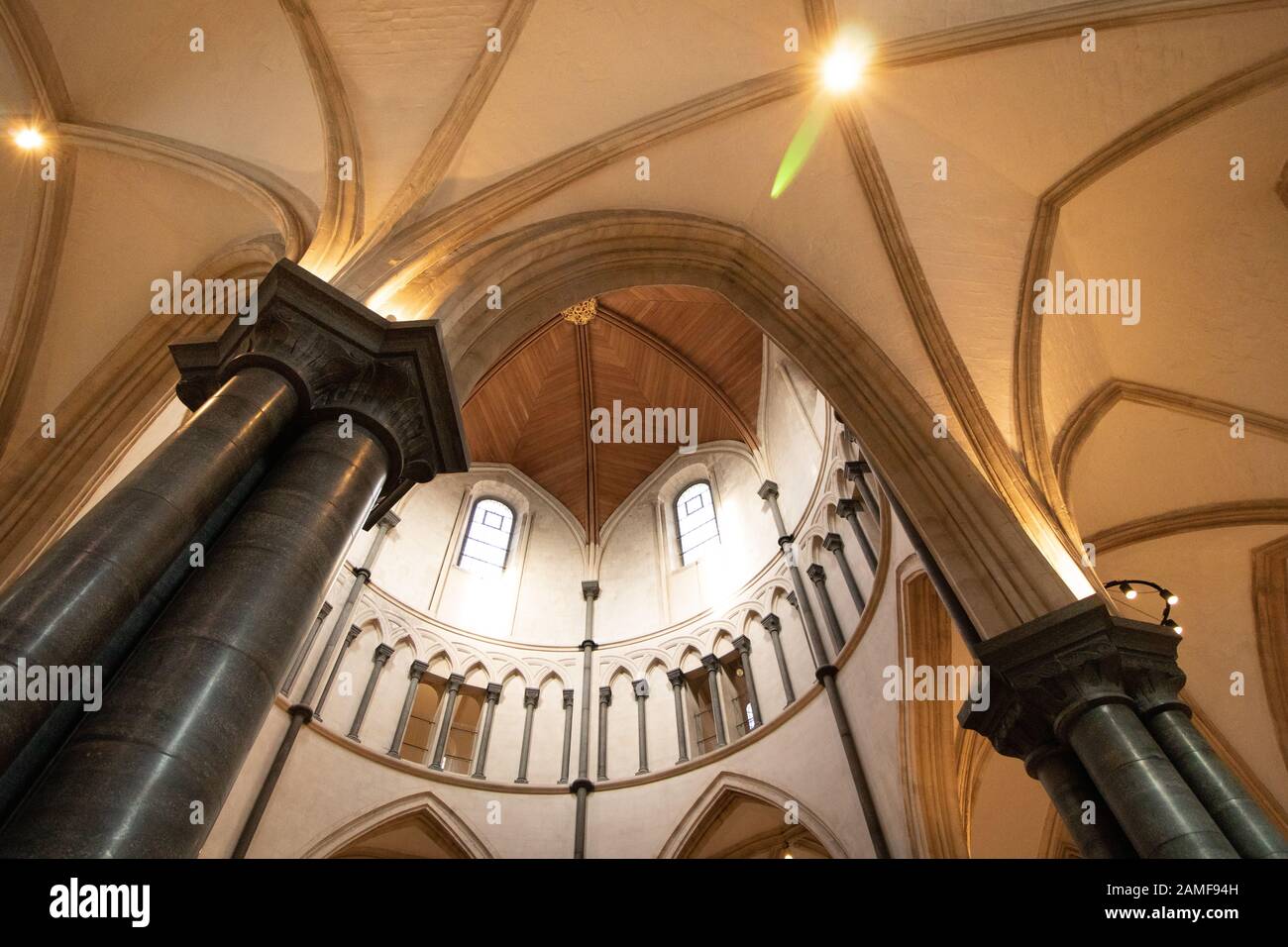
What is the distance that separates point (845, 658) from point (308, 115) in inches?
311

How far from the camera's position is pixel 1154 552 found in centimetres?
909

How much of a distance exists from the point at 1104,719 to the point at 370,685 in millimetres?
9089

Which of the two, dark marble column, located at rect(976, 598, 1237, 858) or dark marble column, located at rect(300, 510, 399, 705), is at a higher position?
dark marble column, located at rect(300, 510, 399, 705)

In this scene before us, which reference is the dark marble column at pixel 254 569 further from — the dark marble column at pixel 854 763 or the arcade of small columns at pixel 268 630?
the dark marble column at pixel 854 763

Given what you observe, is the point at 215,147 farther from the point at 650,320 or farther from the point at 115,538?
the point at 650,320

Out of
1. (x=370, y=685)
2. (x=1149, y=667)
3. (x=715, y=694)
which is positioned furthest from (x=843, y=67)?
(x=370, y=685)

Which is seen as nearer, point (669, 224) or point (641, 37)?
point (641, 37)

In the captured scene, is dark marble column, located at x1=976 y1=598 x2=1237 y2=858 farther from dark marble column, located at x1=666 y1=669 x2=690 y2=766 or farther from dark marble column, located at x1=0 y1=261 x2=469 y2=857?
dark marble column, located at x1=666 y1=669 x2=690 y2=766

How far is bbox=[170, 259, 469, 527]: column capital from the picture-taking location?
156 inches

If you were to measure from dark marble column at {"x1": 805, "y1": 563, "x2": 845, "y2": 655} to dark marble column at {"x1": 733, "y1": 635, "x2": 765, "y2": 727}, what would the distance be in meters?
1.44

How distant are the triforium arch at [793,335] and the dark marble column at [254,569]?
44.6 inches

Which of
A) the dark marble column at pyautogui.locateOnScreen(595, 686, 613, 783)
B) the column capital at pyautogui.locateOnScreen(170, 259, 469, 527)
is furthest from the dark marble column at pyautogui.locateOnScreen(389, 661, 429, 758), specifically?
the column capital at pyautogui.locateOnScreen(170, 259, 469, 527)

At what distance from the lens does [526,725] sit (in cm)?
1135
